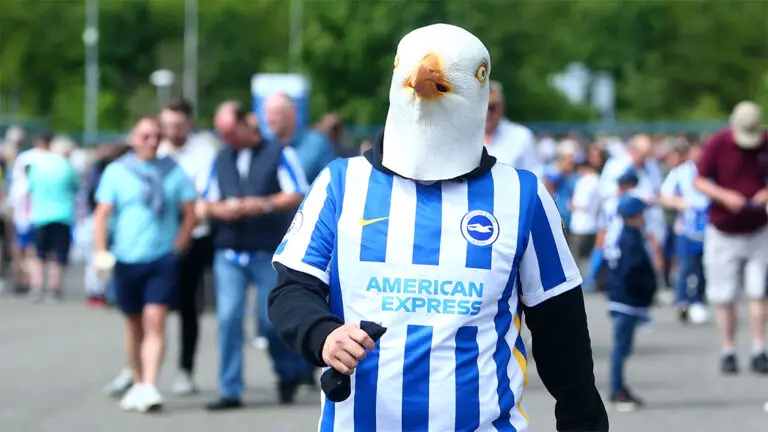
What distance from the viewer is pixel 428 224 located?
12.9 ft

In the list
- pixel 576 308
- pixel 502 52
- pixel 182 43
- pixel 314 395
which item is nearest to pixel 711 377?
pixel 314 395

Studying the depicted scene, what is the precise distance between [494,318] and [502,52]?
2748 inches

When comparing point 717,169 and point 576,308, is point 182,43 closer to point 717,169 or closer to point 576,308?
point 717,169

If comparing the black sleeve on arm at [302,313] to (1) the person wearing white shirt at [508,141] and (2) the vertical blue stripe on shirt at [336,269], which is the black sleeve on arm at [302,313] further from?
(1) the person wearing white shirt at [508,141]

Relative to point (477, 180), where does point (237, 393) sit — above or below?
below

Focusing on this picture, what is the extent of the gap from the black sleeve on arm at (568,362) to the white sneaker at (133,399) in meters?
6.72

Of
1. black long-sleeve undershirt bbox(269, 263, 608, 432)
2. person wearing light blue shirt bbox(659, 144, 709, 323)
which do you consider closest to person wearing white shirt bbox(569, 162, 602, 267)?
person wearing light blue shirt bbox(659, 144, 709, 323)

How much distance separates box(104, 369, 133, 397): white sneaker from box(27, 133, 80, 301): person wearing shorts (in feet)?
26.8

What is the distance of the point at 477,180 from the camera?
4.00 meters

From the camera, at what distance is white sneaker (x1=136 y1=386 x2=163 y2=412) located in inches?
406

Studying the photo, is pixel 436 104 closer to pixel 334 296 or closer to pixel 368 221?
pixel 368 221

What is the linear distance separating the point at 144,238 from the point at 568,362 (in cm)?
691

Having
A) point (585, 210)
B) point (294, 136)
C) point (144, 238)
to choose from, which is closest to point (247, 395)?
point (144, 238)

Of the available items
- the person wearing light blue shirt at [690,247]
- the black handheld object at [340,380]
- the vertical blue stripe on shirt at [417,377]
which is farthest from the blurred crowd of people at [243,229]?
the black handheld object at [340,380]
